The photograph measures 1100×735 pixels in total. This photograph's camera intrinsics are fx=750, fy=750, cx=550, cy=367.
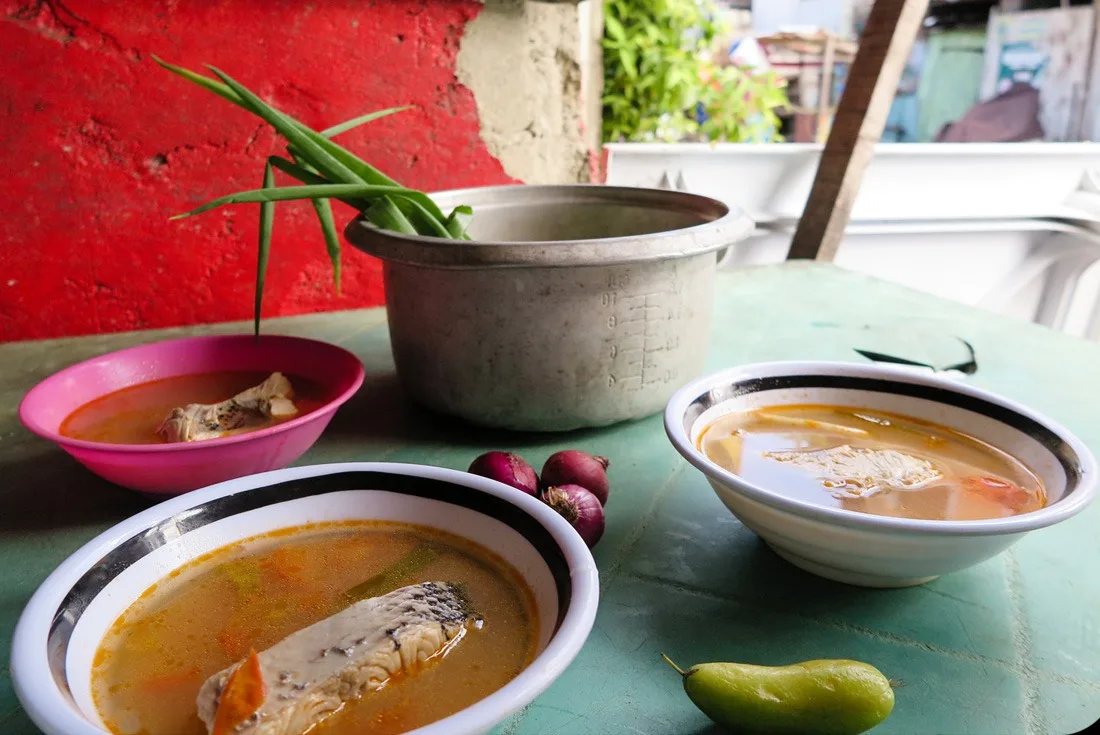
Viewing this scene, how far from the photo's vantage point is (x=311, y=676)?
58 centimetres

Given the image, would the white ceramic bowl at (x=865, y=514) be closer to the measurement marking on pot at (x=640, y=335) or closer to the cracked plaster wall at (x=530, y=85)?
the measurement marking on pot at (x=640, y=335)

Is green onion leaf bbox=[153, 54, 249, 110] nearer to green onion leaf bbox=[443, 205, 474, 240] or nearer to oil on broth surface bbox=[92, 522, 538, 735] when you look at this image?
green onion leaf bbox=[443, 205, 474, 240]

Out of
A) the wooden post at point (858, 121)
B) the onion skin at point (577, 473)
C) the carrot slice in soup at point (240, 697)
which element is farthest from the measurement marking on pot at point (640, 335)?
the wooden post at point (858, 121)

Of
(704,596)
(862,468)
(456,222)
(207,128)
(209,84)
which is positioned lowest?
(704,596)

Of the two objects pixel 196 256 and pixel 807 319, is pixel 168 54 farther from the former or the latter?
pixel 807 319

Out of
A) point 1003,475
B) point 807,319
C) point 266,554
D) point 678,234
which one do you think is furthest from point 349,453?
point 807,319

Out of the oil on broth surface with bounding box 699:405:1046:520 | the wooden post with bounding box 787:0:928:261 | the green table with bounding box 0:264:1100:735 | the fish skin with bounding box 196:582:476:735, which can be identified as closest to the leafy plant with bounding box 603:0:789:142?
the wooden post with bounding box 787:0:928:261

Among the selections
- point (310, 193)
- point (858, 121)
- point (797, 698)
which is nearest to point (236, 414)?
point (310, 193)

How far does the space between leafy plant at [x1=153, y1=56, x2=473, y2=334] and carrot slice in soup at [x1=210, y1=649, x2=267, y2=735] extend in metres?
0.71

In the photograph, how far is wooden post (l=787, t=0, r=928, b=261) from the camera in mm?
2459

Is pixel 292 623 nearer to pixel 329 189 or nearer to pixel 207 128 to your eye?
pixel 329 189

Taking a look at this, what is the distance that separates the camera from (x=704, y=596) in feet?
2.77

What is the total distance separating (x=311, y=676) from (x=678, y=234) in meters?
0.79

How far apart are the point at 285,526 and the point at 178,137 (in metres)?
1.37
